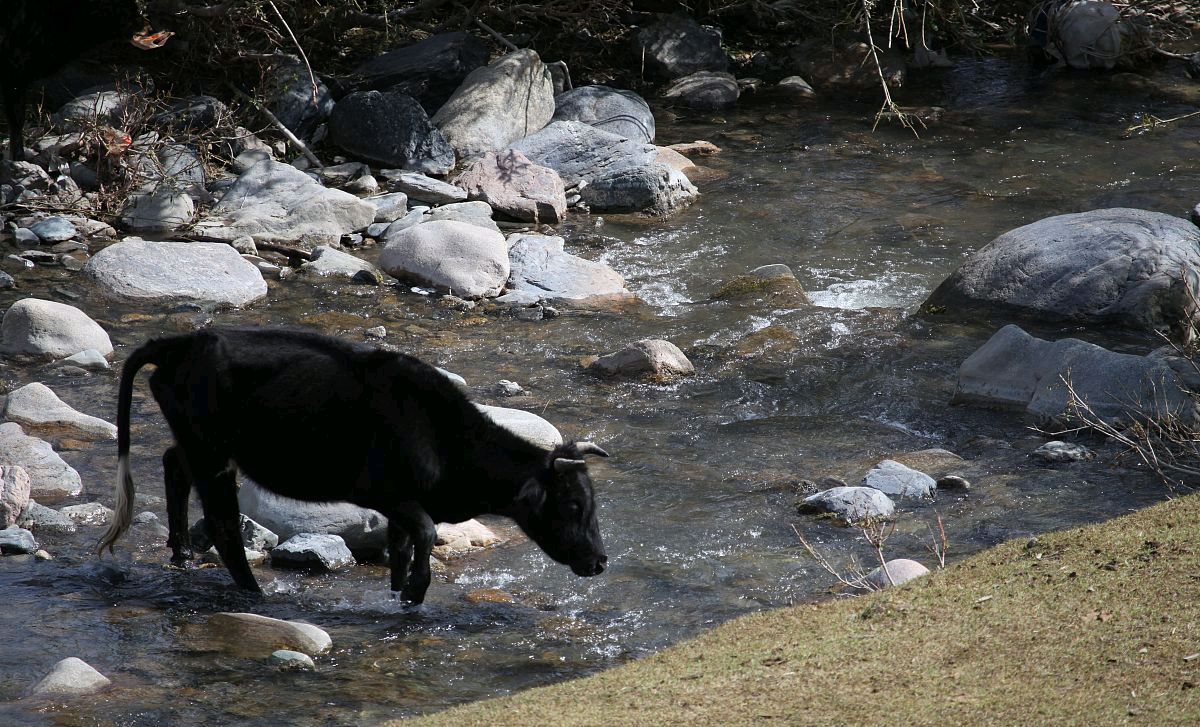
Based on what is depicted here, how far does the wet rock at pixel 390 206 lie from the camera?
45.5ft

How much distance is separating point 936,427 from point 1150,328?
2821mm

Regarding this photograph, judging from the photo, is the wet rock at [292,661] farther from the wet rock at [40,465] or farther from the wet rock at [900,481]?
the wet rock at [900,481]

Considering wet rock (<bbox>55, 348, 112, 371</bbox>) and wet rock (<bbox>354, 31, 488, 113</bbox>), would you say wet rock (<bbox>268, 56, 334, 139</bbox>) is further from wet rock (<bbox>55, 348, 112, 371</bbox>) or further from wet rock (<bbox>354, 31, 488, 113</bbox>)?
wet rock (<bbox>55, 348, 112, 371</bbox>)

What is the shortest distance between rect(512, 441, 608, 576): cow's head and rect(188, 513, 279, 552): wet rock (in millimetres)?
1607

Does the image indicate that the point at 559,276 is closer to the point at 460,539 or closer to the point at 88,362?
the point at 88,362

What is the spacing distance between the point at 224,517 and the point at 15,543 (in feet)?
3.94

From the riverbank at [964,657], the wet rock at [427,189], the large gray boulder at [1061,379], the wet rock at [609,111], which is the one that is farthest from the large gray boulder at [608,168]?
the riverbank at [964,657]

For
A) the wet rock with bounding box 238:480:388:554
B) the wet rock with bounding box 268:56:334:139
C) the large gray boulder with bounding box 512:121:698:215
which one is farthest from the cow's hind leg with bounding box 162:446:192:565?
the wet rock with bounding box 268:56:334:139

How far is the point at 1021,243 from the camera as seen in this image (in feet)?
38.2

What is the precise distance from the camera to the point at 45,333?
9.91m

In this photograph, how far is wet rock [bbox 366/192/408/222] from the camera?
45.5ft

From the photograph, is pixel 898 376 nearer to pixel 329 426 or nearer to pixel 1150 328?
pixel 1150 328


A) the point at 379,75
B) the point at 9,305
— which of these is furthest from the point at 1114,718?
the point at 379,75

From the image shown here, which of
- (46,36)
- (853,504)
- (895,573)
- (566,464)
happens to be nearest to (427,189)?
(46,36)
